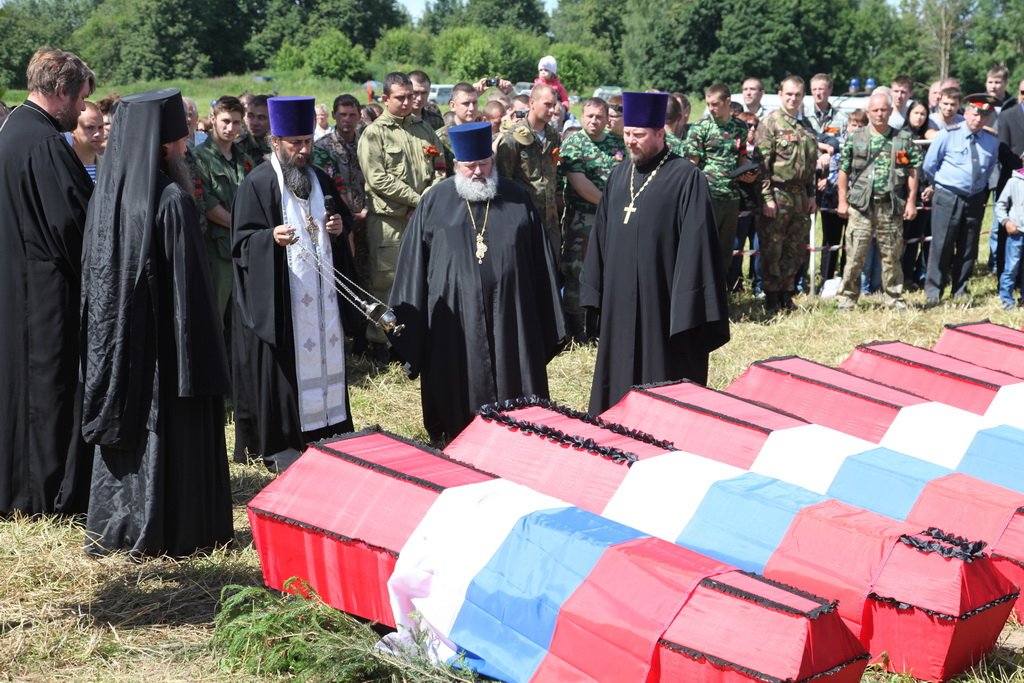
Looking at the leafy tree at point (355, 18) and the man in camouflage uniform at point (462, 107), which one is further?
the leafy tree at point (355, 18)

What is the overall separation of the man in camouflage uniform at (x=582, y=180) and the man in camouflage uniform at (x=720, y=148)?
3.17ft

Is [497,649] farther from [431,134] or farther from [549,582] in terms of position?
Answer: [431,134]

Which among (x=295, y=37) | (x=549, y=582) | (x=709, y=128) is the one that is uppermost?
(x=295, y=37)

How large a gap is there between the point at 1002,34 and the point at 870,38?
13.8m

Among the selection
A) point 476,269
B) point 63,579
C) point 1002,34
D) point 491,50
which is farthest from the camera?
point 491,50

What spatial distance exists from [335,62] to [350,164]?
57545mm

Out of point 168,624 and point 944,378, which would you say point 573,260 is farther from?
point 168,624

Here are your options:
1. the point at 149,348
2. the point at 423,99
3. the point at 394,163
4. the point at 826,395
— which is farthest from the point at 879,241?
the point at 149,348

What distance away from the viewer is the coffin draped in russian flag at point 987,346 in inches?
265

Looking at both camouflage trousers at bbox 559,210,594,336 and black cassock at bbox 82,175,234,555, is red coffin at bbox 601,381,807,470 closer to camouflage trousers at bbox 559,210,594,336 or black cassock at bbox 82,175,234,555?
black cassock at bbox 82,175,234,555

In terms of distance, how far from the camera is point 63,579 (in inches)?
195

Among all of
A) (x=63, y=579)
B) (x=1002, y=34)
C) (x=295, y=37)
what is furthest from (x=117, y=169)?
(x=295, y=37)

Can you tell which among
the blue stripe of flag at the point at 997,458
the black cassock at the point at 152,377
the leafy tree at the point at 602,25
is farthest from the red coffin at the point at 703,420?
the leafy tree at the point at 602,25

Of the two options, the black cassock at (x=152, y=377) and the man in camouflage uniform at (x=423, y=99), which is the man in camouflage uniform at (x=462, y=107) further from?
the black cassock at (x=152, y=377)
